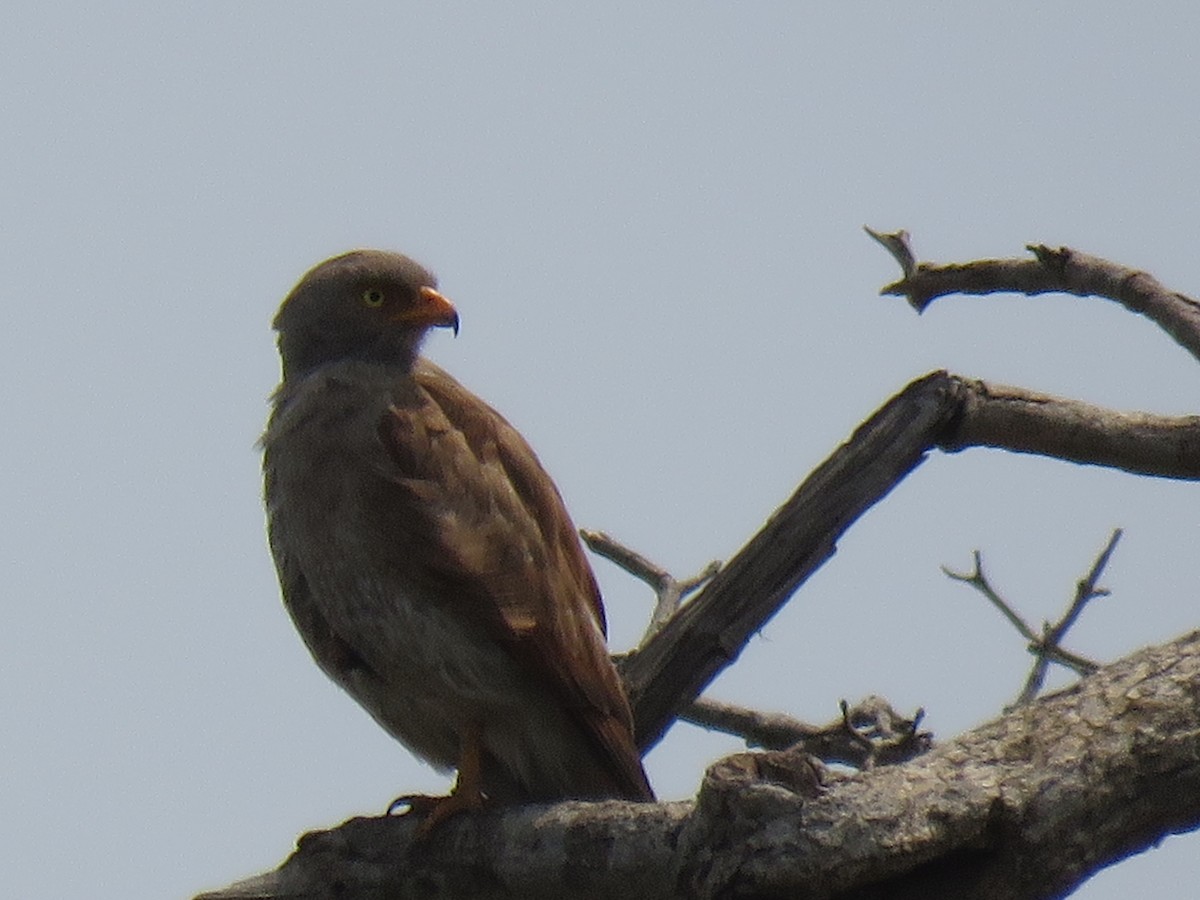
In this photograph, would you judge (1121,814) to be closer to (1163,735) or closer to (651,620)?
(1163,735)

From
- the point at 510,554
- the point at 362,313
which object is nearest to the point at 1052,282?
the point at 510,554

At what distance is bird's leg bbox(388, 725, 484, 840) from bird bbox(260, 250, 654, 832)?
0.4 inches

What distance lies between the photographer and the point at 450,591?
5.43m

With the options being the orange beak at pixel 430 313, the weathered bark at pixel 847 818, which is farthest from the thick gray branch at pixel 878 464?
the orange beak at pixel 430 313

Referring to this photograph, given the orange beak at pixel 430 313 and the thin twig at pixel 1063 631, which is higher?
the orange beak at pixel 430 313

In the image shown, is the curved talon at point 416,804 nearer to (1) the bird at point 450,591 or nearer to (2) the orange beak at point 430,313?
(1) the bird at point 450,591

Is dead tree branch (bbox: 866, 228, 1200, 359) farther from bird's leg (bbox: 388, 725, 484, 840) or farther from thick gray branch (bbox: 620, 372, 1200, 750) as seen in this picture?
bird's leg (bbox: 388, 725, 484, 840)

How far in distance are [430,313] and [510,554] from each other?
1.38 meters

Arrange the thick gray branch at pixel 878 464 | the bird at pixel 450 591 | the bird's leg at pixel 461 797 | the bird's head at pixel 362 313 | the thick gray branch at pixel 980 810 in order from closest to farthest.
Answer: the thick gray branch at pixel 980 810 → the bird's leg at pixel 461 797 → the thick gray branch at pixel 878 464 → the bird at pixel 450 591 → the bird's head at pixel 362 313

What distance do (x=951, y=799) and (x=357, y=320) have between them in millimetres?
3493

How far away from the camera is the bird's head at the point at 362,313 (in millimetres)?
6543

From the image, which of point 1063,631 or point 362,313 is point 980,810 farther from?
point 362,313

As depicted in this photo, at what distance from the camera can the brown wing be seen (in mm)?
5379

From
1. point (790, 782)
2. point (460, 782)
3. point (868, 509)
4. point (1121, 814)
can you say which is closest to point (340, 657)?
point (460, 782)
